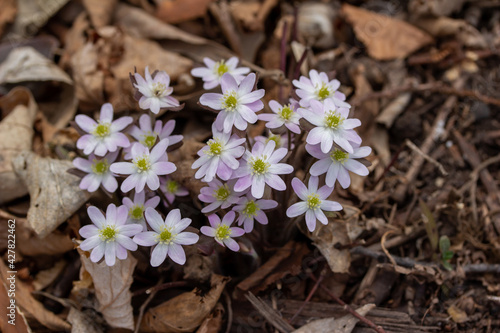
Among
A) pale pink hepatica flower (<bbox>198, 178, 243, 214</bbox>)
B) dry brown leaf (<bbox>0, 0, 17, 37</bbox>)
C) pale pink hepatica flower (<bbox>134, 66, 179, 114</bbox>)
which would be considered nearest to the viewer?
pale pink hepatica flower (<bbox>198, 178, 243, 214</bbox>)

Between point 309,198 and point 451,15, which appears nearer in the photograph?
point 309,198

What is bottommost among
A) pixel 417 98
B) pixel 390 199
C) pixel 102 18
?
pixel 390 199

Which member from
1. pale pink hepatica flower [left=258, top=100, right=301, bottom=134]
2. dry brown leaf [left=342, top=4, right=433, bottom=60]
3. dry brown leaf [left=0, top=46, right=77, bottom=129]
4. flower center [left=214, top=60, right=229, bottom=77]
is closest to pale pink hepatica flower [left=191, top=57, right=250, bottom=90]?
flower center [left=214, top=60, right=229, bottom=77]

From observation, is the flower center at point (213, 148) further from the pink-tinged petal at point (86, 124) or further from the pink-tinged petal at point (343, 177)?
the pink-tinged petal at point (86, 124)

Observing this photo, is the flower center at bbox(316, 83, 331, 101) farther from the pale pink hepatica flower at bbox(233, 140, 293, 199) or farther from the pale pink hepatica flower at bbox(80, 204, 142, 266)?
the pale pink hepatica flower at bbox(80, 204, 142, 266)

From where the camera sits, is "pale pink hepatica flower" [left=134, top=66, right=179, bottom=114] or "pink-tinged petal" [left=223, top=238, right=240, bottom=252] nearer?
"pink-tinged petal" [left=223, top=238, right=240, bottom=252]

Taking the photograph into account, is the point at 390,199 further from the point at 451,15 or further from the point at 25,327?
the point at 25,327

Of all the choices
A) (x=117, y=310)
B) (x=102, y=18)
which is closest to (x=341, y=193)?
(x=117, y=310)

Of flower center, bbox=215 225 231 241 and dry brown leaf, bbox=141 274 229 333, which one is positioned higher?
flower center, bbox=215 225 231 241
